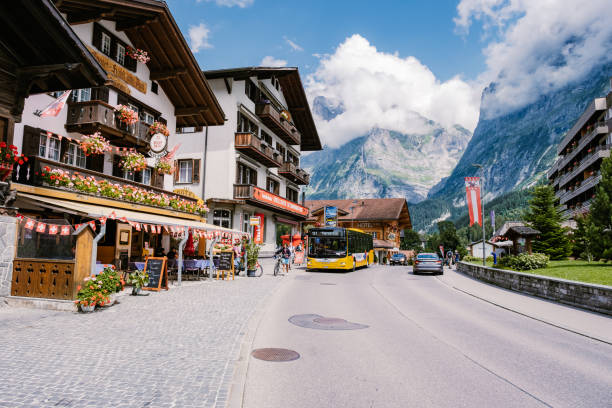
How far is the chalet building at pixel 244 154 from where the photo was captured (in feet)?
99.3

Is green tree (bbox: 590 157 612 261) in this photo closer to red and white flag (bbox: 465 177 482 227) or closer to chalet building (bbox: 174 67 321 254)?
red and white flag (bbox: 465 177 482 227)

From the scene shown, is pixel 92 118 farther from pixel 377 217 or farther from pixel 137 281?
pixel 377 217

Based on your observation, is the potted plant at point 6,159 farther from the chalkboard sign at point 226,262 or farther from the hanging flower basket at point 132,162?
the chalkboard sign at point 226,262

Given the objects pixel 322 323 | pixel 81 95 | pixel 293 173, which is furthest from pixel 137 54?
pixel 293 173

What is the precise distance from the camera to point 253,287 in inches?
688

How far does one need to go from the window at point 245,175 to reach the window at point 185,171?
11.4 ft

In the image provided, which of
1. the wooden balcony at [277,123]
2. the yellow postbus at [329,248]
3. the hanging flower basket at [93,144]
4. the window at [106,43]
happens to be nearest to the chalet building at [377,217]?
the wooden balcony at [277,123]

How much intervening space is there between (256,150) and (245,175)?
2.47 metres

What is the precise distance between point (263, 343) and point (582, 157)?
66.6 meters

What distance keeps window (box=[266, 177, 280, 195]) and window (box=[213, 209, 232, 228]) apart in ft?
21.9

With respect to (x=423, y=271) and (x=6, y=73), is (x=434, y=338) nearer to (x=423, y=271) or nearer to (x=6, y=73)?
(x=6, y=73)

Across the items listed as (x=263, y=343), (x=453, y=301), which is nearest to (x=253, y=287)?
(x=453, y=301)

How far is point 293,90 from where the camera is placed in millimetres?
40375

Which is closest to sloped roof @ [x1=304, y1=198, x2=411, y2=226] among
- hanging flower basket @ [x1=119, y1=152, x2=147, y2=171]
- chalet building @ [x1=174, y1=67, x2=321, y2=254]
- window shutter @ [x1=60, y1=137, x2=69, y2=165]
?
chalet building @ [x1=174, y1=67, x2=321, y2=254]
